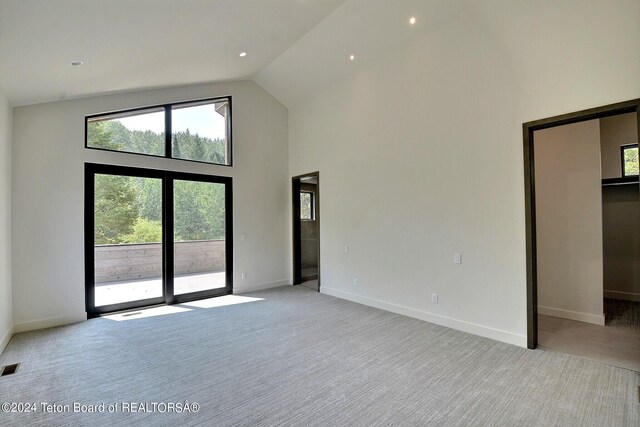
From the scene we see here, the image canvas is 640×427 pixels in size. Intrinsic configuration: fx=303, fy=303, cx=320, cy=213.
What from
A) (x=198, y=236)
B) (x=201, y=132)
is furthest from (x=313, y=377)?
(x=201, y=132)

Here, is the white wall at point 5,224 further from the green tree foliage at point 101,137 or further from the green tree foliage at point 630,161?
the green tree foliage at point 630,161

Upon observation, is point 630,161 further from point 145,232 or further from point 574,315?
point 145,232

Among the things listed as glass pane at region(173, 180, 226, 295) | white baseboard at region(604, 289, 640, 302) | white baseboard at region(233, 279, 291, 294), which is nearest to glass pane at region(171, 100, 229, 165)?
glass pane at region(173, 180, 226, 295)

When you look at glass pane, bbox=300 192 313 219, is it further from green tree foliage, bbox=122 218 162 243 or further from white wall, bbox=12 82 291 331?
green tree foliage, bbox=122 218 162 243

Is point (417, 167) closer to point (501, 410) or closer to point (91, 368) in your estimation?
point (501, 410)

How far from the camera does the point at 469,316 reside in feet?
12.2

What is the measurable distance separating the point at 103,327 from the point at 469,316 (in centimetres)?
471

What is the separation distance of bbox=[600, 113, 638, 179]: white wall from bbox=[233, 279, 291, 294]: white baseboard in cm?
625

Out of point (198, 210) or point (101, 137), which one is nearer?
point (101, 137)

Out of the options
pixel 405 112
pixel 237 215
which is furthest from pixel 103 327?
pixel 405 112

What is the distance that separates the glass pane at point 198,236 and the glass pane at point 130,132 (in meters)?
0.74

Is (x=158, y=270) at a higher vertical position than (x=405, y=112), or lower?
lower

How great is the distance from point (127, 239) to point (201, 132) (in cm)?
224

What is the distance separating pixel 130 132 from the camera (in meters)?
4.79
